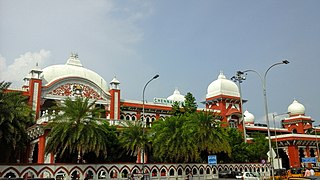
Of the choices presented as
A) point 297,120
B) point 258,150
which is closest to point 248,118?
point 297,120

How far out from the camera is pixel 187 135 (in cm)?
3553

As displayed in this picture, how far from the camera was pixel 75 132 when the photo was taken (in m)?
30.4

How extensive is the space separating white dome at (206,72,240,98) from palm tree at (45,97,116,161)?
1436 inches

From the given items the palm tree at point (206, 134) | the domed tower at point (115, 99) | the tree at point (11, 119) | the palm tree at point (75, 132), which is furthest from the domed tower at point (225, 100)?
the tree at point (11, 119)

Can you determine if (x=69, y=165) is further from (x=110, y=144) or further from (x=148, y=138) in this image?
(x=148, y=138)

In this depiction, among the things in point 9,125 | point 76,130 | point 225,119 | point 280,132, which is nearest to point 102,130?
point 76,130

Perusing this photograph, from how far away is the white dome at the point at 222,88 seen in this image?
6438 centimetres

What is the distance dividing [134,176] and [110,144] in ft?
19.2

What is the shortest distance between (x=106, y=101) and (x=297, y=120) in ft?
152

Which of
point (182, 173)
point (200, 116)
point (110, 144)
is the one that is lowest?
point (182, 173)

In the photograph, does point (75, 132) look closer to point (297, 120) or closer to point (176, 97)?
point (176, 97)

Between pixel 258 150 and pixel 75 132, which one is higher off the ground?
pixel 75 132

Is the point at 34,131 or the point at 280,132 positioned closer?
the point at 34,131

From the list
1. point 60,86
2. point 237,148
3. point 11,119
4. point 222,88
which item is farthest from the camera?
point 222,88
